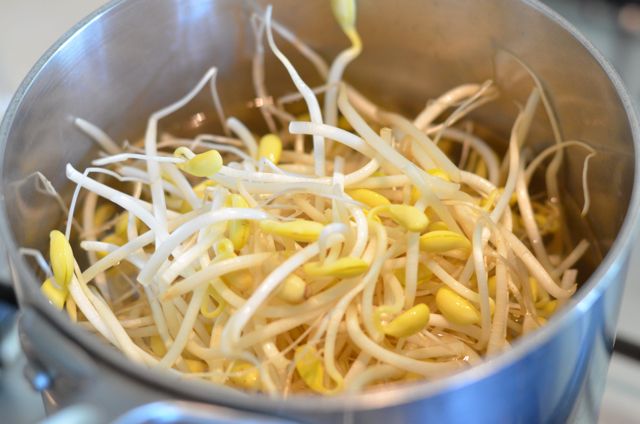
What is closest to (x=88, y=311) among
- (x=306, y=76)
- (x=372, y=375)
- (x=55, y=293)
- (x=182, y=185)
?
(x=55, y=293)

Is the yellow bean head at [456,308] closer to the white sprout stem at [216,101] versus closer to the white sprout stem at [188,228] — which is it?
the white sprout stem at [188,228]

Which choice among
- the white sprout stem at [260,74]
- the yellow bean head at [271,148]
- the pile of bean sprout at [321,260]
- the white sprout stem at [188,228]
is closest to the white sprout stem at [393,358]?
the pile of bean sprout at [321,260]

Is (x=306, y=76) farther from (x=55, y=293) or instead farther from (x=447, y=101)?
(x=55, y=293)

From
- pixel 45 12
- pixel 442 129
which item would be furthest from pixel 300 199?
pixel 45 12

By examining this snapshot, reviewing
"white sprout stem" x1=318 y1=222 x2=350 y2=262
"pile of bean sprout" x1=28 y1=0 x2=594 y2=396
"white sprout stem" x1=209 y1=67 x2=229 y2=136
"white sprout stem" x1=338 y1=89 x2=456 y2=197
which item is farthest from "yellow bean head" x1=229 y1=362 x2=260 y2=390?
"white sprout stem" x1=209 y1=67 x2=229 y2=136

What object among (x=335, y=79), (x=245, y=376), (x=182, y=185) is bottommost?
(x=245, y=376)

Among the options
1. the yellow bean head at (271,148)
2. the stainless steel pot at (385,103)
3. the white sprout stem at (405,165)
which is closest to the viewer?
the stainless steel pot at (385,103)
